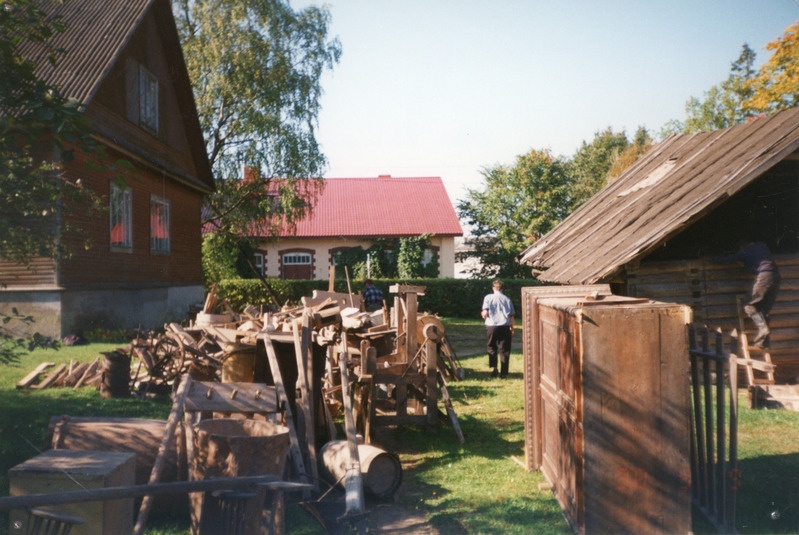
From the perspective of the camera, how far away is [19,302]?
46.8 feet

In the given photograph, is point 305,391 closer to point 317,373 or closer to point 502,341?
point 317,373

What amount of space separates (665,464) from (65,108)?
17.4 feet

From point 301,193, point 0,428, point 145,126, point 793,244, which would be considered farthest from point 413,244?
point 0,428

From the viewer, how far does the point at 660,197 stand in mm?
9891

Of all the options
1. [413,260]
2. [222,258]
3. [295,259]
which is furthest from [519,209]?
[222,258]

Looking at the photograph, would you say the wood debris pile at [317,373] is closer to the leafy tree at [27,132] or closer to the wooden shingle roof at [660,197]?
the leafy tree at [27,132]

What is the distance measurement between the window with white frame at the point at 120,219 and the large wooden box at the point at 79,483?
12998 millimetres

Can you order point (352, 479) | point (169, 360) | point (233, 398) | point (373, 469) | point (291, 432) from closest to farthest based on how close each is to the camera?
1. point (352, 479)
2. point (233, 398)
3. point (373, 469)
4. point (291, 432)
5. point (169, 360)

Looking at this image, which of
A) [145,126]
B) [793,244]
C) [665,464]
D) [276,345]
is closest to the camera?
[665,464]

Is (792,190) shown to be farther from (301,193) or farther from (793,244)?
(301,193)

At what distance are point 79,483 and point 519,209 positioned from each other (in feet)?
111

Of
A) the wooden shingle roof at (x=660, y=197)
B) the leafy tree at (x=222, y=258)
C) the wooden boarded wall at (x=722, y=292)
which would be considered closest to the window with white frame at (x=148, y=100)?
the leafy tree at (x=222, y=258)

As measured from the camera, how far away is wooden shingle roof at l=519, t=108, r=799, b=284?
8.31m

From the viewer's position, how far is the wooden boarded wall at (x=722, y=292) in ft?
33.4
